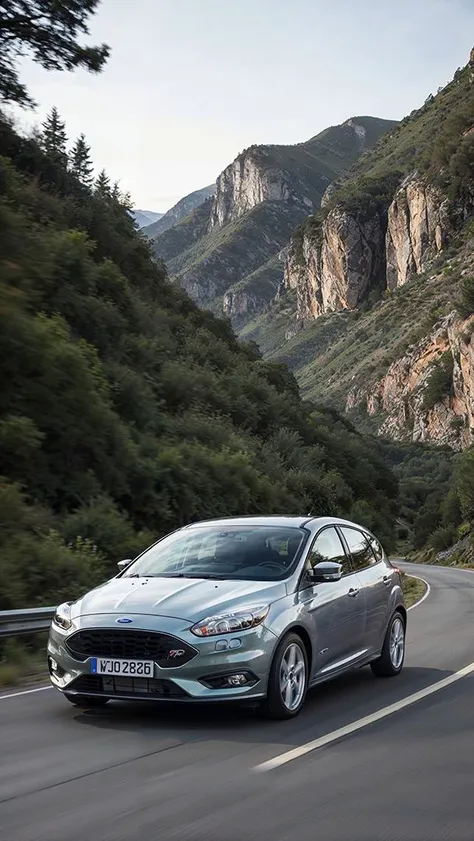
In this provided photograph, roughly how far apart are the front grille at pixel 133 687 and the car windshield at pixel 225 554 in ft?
3.63

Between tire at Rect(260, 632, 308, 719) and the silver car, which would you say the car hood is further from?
tire at Rect(260, 632, 308, 719)

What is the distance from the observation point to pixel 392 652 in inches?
391

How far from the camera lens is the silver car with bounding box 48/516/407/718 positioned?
23.0 ft

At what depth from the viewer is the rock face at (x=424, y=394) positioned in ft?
320

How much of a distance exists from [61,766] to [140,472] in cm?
1355

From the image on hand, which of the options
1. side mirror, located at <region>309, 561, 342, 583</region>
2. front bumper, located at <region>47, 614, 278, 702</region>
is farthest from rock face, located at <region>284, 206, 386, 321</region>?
front bumper, located at <region>47, 614, 278, 702</region>

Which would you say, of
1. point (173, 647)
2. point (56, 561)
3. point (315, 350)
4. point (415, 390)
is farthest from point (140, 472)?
point (315, 350)

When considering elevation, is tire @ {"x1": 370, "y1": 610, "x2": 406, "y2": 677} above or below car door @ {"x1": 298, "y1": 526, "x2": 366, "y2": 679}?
below

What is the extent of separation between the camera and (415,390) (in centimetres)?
11400

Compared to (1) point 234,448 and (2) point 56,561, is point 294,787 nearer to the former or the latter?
(2) point 56,561

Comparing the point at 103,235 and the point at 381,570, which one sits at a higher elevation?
the point at 103,235

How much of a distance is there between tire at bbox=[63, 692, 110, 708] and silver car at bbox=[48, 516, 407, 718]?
0.01 m

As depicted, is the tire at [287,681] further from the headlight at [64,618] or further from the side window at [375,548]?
the side window at [375,548]

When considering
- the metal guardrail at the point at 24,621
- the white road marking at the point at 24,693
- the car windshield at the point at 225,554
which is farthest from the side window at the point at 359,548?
the metal guardrail at the point at 24,621
